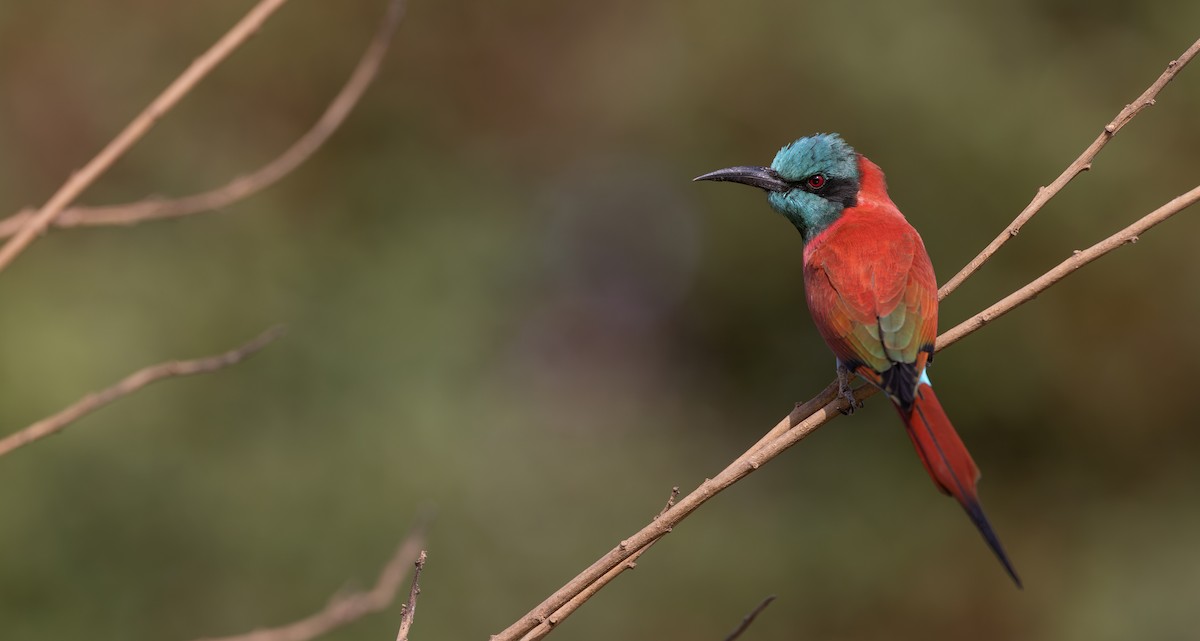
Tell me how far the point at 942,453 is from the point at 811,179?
132 cm

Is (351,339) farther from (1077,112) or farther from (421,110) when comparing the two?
(1077,112)

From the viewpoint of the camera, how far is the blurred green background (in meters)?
5.34

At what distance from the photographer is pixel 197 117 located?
679 cm

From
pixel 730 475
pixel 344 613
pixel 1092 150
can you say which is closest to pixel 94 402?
pixel 344 613

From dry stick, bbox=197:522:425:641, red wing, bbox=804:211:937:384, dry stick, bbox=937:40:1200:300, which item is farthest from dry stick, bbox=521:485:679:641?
red wing, bbox=804:211:937:384

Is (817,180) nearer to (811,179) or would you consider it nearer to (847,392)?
(811,179)

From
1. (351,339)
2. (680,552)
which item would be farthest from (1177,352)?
(351,339)

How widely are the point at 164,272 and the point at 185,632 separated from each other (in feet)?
6.06

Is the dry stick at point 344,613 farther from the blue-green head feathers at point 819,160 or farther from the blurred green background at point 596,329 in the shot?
the blurred green background at point 596,329

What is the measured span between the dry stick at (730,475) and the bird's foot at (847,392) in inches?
10.8

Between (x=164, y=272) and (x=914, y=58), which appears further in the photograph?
(x=914, y=58)

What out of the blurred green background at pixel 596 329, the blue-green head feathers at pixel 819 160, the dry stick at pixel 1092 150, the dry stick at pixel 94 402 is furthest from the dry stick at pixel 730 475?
the blurred green background at pixel 596 329

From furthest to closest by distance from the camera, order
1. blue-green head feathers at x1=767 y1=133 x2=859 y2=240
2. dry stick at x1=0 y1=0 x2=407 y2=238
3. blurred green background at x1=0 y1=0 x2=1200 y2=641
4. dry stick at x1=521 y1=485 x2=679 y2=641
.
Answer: blurred green background at x1=0 y1=0 x2=1200 y2=641
blue-green head feathers at x1=767 y1=133 x2=859 y2=240
dry stick at x1=0 y1=0 x2=407 y2=238
dry stick at x1=521 y1=485 x2=679 y2=641

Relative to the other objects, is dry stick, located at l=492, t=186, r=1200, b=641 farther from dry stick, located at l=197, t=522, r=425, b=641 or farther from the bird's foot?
dry stick, located at l=197, t=522, r=425, b=641
